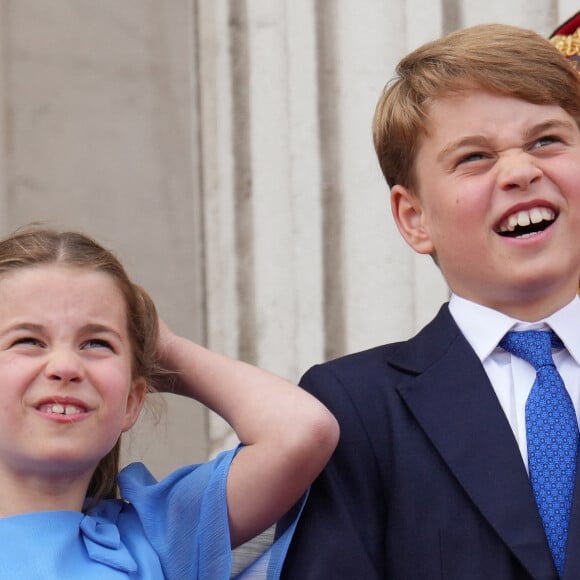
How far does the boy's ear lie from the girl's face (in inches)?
16.2

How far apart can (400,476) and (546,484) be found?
0.17 metres

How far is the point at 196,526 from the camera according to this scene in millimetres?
1718

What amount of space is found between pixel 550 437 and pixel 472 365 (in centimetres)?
14

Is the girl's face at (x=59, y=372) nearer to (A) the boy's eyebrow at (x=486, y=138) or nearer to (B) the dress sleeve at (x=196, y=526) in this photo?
(B) the dress sleeve at (x=196, y=526)

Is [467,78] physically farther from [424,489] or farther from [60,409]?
[60,409]

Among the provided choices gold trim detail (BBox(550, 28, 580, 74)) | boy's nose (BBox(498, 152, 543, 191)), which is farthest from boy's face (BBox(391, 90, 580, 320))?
gold trim detail (BBox(550, 28, 580, 74))

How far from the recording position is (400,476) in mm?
1648

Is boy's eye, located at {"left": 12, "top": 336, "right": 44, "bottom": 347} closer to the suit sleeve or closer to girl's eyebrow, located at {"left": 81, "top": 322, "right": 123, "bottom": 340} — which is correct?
girl's eyebrow, located at {"left": 81, "top": 322, "right": 123, "bottom": 340}

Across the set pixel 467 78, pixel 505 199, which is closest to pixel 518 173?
pixel 505 199

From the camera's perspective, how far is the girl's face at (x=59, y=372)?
1.66 meters

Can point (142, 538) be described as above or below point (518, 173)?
below

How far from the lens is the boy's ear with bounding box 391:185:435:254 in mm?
1854

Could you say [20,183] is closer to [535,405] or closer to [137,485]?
[137,485]

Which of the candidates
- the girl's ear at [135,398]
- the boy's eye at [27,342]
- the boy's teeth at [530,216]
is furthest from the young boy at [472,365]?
the boy's eye at [27,342]
